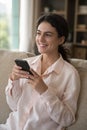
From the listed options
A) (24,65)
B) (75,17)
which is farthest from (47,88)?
(75,17)

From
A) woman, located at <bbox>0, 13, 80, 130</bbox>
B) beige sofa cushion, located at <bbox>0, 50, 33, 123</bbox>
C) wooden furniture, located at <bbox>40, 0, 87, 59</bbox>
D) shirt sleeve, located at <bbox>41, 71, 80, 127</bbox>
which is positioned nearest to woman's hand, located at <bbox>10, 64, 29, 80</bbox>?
woman, located at <bbox>0, 13, 80, 130</bbox>

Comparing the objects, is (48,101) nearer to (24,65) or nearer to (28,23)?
(24,65)

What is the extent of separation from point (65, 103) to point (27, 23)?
324cm

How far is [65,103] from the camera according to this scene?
128cm

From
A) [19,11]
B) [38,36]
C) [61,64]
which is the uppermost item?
[19,11]

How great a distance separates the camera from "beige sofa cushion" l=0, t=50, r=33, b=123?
1585mm

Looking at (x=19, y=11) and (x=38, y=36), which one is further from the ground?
(x=19, y=11)

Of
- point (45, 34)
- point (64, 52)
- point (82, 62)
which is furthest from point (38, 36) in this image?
point (82, 62)

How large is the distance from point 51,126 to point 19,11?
3.35 metres

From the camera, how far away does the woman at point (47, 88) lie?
128cm

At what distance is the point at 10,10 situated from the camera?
14.1ft

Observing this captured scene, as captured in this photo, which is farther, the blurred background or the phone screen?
the blurred background

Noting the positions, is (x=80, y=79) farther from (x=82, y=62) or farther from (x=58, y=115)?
(x=58, y=115)

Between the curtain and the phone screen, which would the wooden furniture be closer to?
the curtain
